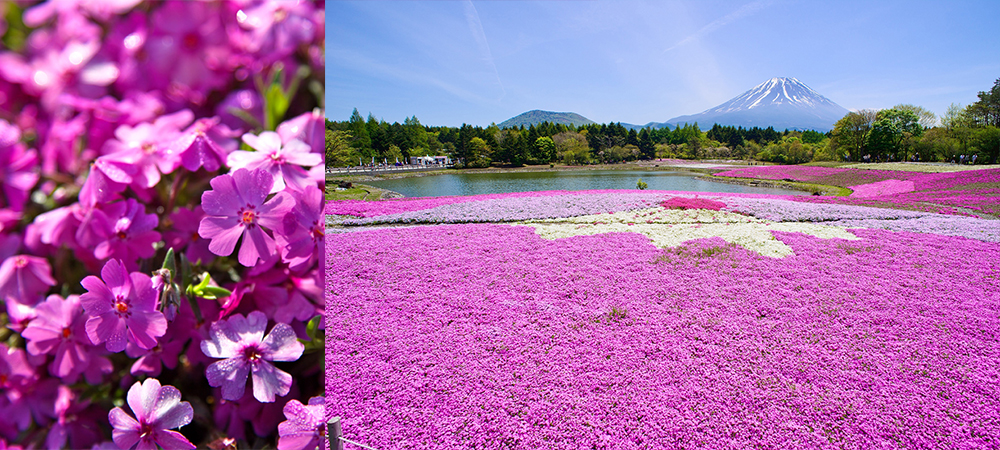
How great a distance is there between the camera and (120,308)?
0.43 metres

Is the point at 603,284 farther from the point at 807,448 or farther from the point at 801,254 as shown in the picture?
the point at 801,254

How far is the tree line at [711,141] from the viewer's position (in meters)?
6.72

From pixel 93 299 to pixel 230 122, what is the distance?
0.80 feet

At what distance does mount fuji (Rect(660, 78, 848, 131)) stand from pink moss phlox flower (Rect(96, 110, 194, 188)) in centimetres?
1544

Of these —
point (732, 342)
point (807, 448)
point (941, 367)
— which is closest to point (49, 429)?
point (807, 448)

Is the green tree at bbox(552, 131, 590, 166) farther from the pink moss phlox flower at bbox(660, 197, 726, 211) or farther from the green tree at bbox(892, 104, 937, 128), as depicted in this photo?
the green tree at bbox(892, 104, 937, 128)

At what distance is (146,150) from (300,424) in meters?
0.39

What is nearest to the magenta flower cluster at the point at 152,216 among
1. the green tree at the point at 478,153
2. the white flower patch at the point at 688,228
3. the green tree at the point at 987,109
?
the white flower patch at the point at 688,228

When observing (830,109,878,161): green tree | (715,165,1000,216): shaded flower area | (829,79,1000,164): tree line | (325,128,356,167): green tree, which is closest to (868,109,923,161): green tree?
(829,79,1000,164): tree line

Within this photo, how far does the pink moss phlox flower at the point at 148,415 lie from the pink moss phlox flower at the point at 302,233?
22cm

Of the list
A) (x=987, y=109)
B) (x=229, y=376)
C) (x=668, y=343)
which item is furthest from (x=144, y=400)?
(x=987, y=109)

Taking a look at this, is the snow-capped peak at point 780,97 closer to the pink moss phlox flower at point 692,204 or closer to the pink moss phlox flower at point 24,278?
the pink moss phlox flower at point 692,204

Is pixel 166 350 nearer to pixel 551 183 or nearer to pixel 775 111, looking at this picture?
pixel 551 183

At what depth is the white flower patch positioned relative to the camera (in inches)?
224
